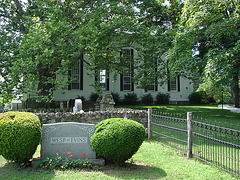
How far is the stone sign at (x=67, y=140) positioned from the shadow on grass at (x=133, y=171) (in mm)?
733

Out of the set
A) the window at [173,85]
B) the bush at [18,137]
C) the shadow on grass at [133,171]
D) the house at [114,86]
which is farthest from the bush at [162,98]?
the bush at [18,137]

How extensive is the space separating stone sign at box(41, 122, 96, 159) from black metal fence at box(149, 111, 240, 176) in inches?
116

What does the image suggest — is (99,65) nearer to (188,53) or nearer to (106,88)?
(188,53)

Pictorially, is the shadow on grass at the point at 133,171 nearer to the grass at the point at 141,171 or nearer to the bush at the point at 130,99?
the grass at the point at 141,171

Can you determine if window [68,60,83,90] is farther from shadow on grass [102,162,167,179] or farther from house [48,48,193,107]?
shadow on grass [102,162,167,179]

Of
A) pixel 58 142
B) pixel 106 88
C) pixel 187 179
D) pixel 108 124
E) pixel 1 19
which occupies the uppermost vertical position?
pixel 1 19

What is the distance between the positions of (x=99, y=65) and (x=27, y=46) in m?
4.44

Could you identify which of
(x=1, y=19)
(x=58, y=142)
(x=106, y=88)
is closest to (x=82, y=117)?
(x=58, y=142)

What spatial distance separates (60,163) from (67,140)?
63 cm

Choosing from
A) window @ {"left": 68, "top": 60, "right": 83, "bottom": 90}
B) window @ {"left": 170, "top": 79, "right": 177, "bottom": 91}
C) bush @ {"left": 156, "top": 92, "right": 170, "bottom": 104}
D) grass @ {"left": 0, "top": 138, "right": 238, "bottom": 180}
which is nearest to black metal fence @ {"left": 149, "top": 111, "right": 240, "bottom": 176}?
grass @ {"left": 0, "top": 138, "right": 238, "bottom": 180}

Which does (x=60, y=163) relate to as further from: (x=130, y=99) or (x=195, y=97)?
(x=195, y=97)

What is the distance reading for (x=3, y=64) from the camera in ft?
A: 47.9

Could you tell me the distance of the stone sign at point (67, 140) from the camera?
557cm

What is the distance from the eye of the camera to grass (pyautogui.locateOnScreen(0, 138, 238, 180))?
4.68m
